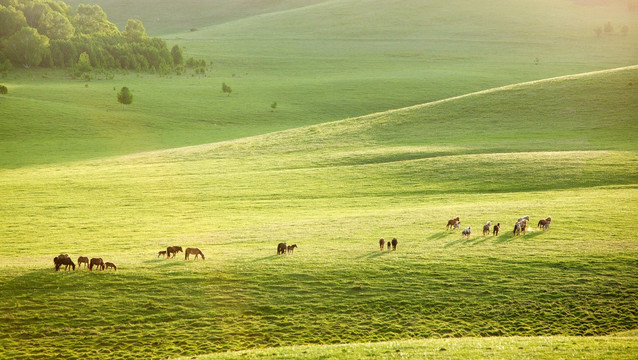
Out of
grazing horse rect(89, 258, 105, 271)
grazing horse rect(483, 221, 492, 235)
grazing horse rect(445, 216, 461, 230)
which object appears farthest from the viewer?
grazing horse rect(445, 216, 461, 230)

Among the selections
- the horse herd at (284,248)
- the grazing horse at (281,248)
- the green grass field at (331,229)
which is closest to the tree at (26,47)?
the green grass field at (331,229)

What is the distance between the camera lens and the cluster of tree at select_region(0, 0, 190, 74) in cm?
11319

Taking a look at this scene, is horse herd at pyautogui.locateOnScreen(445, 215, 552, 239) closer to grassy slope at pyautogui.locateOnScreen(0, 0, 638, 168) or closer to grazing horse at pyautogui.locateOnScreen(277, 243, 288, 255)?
grazing horse at pyautogui.locateOnScreen(277, 243, 288, 255)

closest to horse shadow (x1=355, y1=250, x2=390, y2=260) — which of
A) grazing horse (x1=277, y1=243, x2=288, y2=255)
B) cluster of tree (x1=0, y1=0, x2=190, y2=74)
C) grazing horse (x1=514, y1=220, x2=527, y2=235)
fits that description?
grazing horse (x1=277, y1=243, x2=288, y2=255)

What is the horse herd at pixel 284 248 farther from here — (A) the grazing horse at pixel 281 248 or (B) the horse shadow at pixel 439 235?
(B) the horse shadow at pixel 439 235

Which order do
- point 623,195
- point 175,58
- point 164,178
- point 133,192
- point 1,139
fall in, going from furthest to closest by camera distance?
point 175,58
point 1,139
point 164,178
point 133,192
point 623,195

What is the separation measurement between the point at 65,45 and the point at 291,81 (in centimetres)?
5073

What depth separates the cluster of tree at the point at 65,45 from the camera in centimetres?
11319

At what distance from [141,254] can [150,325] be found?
24.0ft

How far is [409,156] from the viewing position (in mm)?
51156

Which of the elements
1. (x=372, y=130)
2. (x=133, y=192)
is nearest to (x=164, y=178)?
(x=133, y=192)

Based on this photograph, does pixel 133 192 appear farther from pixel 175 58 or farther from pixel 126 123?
pixel 175 58

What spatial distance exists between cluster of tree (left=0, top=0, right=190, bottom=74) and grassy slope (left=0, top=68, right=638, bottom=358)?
227 ft

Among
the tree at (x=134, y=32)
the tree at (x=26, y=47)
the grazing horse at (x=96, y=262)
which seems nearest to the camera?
the grazing horse at (x=96, y=262)
